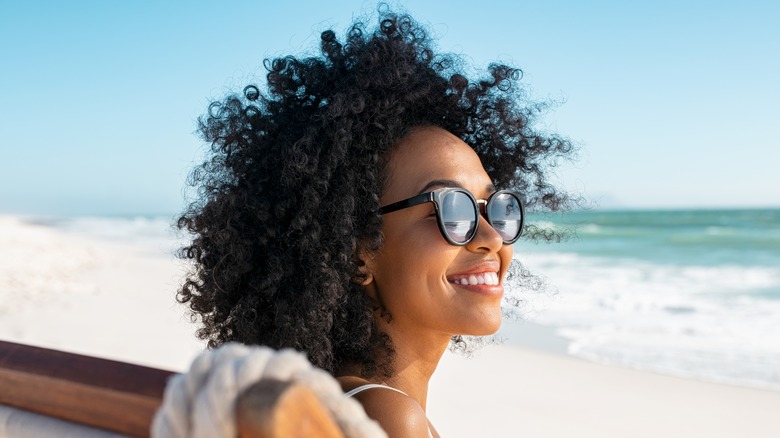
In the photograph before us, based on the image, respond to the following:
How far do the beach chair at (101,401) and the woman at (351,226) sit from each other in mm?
1307

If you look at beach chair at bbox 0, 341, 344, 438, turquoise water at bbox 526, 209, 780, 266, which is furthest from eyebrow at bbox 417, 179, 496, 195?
turquoise water at bbox 526, 209, 780, 266

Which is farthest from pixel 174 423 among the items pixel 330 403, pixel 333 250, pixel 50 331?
pixel 50 331

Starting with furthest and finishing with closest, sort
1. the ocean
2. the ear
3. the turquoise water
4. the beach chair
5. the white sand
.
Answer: the turquoise water, the ocean, the white sand, the ear, the beach chair

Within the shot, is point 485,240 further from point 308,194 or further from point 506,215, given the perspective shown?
point 308,194

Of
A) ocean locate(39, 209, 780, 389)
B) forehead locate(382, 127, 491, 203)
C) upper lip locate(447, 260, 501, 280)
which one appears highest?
forehead locate(382, 127, 491, 203)

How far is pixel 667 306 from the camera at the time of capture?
1284 cm

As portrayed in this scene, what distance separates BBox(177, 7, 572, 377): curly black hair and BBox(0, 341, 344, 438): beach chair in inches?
51.5

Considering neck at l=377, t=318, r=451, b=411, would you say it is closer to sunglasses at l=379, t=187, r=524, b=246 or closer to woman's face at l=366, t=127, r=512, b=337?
woman's face at l=366, t=127, r=512, b=337

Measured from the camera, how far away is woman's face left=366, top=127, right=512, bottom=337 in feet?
7.97

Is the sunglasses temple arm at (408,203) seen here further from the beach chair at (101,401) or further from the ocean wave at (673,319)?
the ocean wave at (673,319)

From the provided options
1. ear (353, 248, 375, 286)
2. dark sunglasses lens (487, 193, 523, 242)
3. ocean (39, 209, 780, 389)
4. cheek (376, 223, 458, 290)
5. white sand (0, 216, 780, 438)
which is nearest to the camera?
cheek (376, 223, 458, 290)

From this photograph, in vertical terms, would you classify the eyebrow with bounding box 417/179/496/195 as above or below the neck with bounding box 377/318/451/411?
above

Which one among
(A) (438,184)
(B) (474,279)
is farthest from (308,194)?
(B) (474,279)

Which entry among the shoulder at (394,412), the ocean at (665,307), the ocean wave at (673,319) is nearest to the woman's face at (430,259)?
the shoulder at (394,412)
